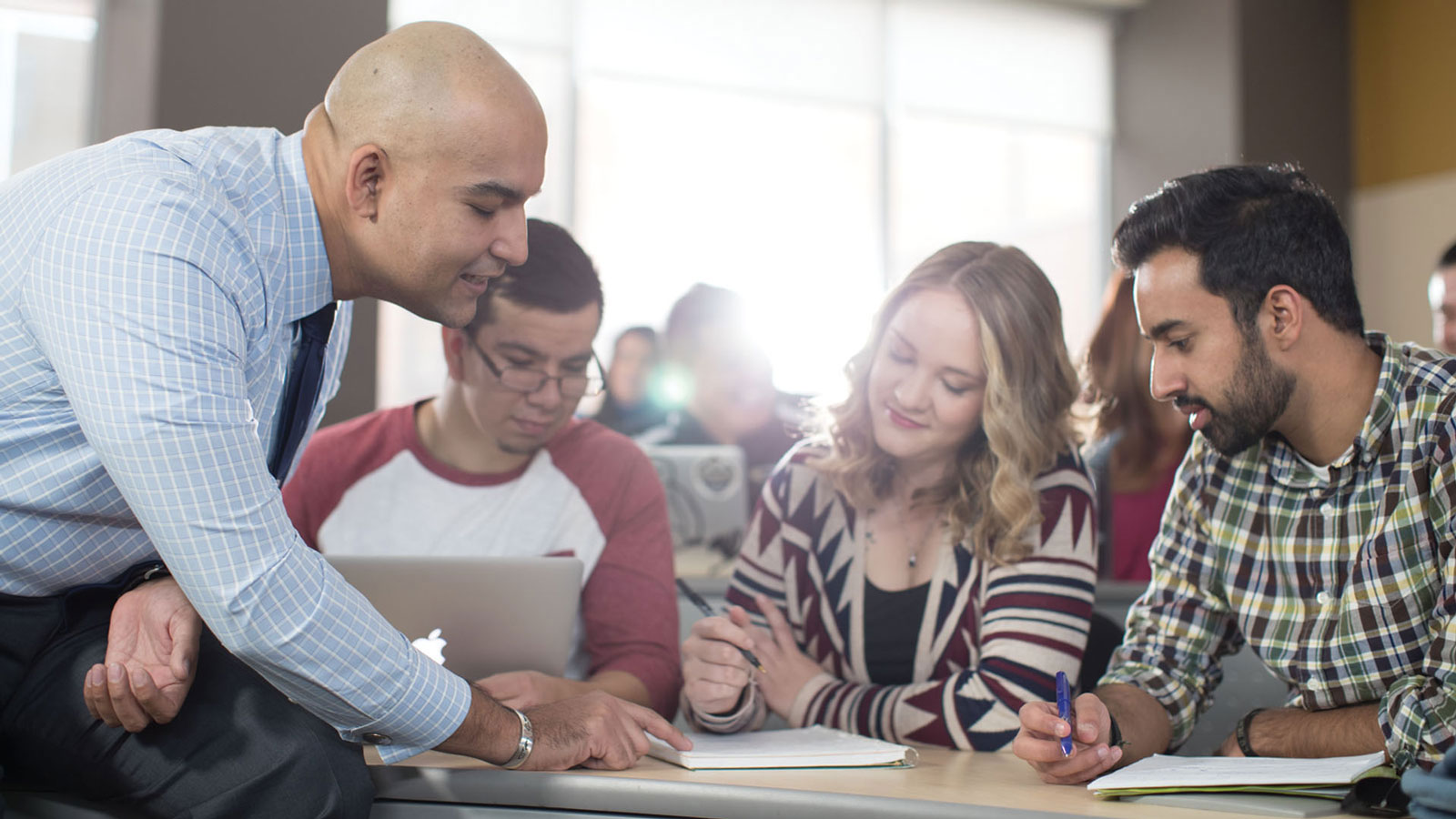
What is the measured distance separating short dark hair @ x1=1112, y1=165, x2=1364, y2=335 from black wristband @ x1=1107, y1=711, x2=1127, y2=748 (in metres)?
0.51

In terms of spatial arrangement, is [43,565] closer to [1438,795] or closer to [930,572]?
[930,572]

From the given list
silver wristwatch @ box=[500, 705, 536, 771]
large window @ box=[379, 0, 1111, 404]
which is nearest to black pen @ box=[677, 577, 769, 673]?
silver wristwatch @ box=[500, 705, 536, 771]

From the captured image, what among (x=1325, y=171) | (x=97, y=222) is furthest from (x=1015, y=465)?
(x=1325, y=171)

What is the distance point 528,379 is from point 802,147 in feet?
14.1

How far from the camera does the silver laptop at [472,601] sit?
148 centimetres

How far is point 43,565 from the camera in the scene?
3.94ft

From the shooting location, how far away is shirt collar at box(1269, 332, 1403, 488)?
4.52ft

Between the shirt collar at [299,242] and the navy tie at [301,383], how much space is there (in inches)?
1.6

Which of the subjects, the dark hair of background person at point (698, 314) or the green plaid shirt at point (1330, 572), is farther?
the dark hair of background person at point (698, 314)

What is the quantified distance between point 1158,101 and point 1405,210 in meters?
1.28

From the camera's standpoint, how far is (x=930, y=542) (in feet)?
5.66

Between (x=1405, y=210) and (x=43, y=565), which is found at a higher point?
(x=1405, y=210)

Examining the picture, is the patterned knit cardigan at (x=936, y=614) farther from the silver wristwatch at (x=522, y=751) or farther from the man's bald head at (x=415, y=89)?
the man's bald head at (x=415, y=89)

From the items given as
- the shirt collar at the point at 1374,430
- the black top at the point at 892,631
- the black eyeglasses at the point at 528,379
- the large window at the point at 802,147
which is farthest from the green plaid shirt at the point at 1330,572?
the large window at the point at 802,147
